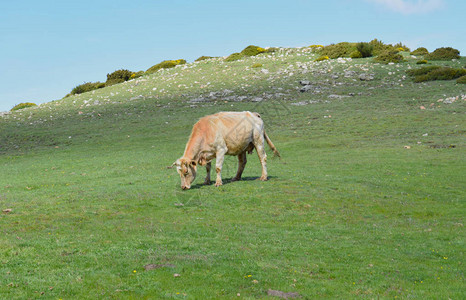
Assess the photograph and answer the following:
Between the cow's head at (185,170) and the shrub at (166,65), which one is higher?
the shrub at (166,65)

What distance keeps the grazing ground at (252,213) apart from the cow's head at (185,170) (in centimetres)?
55

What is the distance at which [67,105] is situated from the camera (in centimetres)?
6531

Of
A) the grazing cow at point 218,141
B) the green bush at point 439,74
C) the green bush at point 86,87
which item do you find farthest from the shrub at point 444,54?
the grazing cow at point 218,141

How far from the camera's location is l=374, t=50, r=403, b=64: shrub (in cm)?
6731

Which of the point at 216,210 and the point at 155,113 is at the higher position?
the point at 155,113

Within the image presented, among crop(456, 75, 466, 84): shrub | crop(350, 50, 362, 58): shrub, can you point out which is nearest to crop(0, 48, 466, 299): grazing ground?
crop(456, 75, 466, 84): shrub

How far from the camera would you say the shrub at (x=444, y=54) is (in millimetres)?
67375

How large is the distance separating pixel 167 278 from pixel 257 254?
2893 mm

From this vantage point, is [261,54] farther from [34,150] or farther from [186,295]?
[186,295]

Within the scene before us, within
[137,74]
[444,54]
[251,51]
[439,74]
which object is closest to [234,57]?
[251,51]

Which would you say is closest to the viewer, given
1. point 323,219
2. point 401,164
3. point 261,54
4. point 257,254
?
point 257,254

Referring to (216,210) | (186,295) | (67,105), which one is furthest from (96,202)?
(67,105)

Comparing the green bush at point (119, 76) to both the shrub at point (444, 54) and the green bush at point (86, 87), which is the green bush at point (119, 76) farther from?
the shrub at point (444, 54)

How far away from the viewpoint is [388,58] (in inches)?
2667
